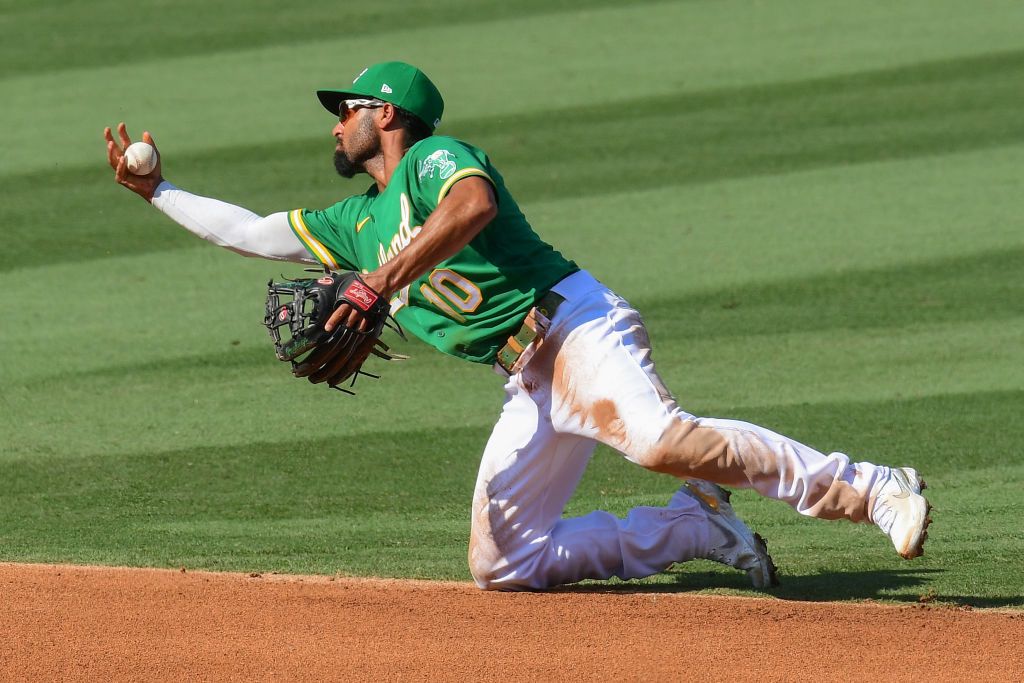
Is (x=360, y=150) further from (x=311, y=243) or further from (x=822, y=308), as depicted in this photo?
(x=822, y=308)

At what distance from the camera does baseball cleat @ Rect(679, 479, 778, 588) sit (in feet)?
16.6

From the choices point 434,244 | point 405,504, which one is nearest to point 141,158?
point 434,244

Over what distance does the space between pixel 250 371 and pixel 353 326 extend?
3750mm

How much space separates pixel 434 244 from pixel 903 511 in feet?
5.32

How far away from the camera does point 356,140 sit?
16.8ft

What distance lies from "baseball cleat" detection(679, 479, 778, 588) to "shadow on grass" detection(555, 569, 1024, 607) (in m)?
0.07

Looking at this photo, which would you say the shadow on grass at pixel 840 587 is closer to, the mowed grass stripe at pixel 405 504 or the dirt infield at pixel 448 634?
the mowed grass stripe at pixel 405 504

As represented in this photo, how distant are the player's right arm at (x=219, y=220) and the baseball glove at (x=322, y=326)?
69 cm

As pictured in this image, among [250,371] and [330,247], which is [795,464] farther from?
[250,371]

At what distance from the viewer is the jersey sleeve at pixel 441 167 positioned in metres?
4.54

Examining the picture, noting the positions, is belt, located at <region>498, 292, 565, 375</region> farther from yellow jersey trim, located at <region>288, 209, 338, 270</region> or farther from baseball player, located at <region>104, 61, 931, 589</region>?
yellow jersey trim, located at <region>288, 209, 338, 270</region>

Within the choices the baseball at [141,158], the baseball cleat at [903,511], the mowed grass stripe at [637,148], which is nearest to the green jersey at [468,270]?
the baseball at [141,158]

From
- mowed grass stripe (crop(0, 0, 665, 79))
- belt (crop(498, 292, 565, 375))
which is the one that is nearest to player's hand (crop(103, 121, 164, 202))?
belt (crop(498, 292, 565, 375))

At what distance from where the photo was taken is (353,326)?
4.39 meters
